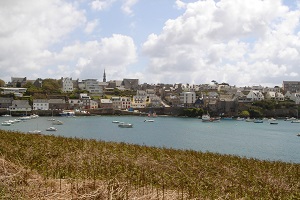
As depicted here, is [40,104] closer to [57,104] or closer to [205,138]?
[57,104]

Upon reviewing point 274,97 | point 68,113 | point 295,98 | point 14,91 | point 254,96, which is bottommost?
point 68,113

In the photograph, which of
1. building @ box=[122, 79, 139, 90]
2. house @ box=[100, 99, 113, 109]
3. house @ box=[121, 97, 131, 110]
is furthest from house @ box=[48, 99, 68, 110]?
building @ box=[122, 79, 139, 90]

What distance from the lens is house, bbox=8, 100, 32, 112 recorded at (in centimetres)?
9769

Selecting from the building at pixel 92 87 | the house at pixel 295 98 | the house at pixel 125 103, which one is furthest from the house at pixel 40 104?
the house at pixel 295 98

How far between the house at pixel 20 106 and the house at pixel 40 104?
199 cm

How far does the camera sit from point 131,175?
30.3 feet

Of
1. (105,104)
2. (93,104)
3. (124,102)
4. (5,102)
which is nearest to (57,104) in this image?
(93,104)

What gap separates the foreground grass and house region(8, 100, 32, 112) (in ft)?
290

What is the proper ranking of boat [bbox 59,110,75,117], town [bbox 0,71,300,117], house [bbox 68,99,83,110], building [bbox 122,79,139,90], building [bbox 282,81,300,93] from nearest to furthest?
boat [bbox 59,110,75,117]
town [bbox 0,71,300,117]
house [bbox 68,99,83,110]
building [bbox 122,79,139,90]
building [bbox 282,81,300,93]

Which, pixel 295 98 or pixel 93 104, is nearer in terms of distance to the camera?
pixel 93 104

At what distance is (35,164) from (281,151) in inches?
1334

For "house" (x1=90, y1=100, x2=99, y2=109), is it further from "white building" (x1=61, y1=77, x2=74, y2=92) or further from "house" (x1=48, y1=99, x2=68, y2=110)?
"white building" (x1=61, y1=77, x2=74, y2=92)

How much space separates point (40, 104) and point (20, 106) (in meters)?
5.22

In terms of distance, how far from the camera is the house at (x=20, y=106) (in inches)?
A: 3846
